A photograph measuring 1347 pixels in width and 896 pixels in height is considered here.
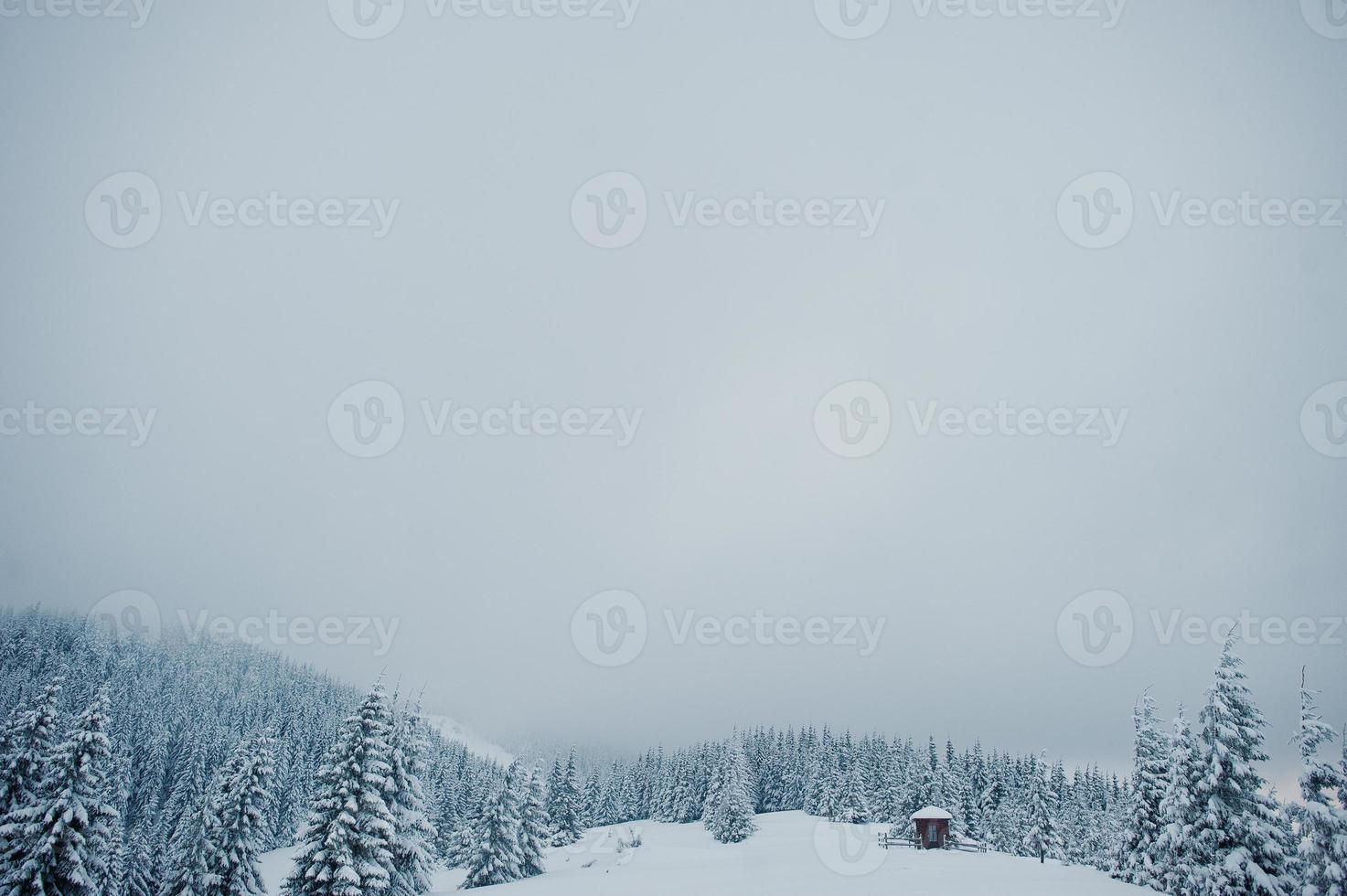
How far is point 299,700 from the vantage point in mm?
140250

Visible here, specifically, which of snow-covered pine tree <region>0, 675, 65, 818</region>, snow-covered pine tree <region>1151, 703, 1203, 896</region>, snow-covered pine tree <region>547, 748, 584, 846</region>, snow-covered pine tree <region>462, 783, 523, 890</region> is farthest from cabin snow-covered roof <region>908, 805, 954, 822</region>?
snow-covered pine tree <region>0, 675, 65, 818</region>

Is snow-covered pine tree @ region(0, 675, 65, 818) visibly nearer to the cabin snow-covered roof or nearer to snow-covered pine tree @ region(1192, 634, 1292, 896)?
snow-covered pine tree @ region(1192, 634, 1292, 896)

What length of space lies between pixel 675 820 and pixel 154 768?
217ft

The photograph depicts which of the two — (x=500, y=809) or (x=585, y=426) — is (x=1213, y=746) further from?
(x=500, y=809)

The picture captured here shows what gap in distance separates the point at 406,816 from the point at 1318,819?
105 feet

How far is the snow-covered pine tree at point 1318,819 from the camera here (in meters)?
20.5

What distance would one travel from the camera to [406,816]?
2798cm

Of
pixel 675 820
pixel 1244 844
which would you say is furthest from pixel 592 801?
pixel 1244 844

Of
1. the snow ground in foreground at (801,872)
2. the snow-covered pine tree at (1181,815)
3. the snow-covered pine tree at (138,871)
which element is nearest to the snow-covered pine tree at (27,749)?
the snow ground in foreground at (801,872)

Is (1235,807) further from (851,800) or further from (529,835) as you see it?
(851,800)

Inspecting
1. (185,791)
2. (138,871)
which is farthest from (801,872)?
(185,791)

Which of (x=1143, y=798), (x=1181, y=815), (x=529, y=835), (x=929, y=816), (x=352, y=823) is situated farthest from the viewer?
(x=929, y=816)

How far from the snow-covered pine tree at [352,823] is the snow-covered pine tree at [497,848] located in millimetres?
17480

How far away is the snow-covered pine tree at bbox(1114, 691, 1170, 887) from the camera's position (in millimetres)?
33938
